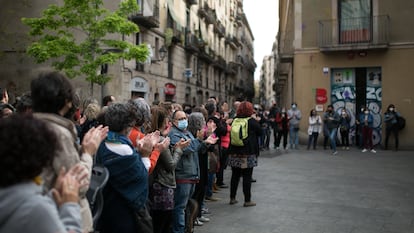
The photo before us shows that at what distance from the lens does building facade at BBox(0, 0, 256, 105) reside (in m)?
21.2

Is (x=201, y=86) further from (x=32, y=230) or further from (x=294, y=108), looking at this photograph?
(x=32, y=230)

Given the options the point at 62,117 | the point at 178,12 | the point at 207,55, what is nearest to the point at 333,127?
the point at 62,117

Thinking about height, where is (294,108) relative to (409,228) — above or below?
above

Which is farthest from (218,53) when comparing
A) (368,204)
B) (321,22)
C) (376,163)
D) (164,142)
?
(164,142)

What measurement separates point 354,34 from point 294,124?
5.34 meters

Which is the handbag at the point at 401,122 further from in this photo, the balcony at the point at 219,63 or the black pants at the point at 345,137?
the balcony at the point at 219,63

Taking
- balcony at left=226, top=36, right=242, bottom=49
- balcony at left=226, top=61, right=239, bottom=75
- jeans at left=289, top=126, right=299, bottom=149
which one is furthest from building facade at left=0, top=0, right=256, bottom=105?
jeans at left=289, top=126, right=299, bottom=149

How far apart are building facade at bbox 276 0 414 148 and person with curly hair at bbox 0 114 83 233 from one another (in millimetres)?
17745

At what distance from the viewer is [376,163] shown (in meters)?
12.9

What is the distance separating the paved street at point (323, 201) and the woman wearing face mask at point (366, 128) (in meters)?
3.89

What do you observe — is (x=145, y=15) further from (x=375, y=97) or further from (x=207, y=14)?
(x=207, y=14)

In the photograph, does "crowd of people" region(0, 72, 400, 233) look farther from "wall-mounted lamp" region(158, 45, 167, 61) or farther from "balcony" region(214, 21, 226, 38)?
"balcony" region(214, 21, 226, 38)

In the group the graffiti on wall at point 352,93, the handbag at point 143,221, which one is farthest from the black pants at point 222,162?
the graffiti on wall at point 352,93

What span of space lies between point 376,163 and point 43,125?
12.8 meters
